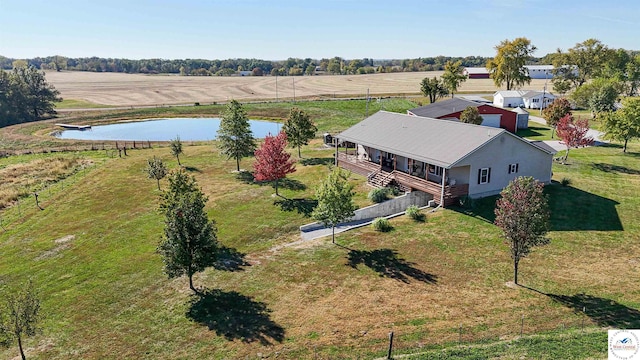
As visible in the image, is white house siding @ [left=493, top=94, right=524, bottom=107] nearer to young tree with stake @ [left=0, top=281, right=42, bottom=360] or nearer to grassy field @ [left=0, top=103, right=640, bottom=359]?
grassy field @ [left=0, top=103, right=640, bottom=359]

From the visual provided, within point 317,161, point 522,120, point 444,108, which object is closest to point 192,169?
point 317,161

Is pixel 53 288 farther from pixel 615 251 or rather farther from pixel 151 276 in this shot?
pixel 615 251

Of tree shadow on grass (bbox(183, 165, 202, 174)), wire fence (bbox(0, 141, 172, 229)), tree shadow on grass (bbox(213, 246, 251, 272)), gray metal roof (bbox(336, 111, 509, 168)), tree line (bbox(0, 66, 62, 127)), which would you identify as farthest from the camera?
tree line (bbox(0, 66, 62, 127))

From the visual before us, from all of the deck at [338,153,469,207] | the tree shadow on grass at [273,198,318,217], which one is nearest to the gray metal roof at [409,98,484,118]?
the deck at [338,153,469,207]

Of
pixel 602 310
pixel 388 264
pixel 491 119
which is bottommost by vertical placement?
pixel 388 264

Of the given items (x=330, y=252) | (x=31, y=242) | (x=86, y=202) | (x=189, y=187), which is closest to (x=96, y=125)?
(x=86, y=202)

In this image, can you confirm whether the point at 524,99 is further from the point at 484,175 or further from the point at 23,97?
the point at 23,97
